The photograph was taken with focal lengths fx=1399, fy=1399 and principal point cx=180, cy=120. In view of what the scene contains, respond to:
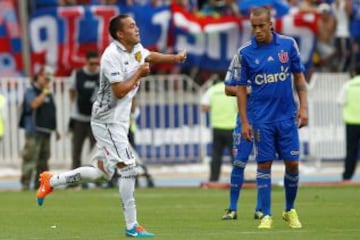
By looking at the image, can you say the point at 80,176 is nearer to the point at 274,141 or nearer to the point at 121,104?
the point at 121,104

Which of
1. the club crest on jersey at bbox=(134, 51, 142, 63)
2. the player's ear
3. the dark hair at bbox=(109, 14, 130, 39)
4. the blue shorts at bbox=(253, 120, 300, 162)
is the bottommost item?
the blue shorts at bbox=(253, 120, 300, 162)

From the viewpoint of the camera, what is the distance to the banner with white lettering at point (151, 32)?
29.8m

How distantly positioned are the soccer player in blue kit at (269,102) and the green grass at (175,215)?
0.75m

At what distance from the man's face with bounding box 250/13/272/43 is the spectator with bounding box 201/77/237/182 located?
1022 cm

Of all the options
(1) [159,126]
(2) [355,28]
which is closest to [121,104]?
(1) [159,126]

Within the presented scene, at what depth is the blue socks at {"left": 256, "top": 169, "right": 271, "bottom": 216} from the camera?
50.7 feet

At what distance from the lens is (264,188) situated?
15.6 meters

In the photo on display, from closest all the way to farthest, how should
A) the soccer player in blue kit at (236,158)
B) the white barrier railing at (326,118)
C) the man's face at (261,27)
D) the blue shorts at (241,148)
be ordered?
the man's face at (261,27) < the soccer player in blue kit at (236,158) < the blue shorts at (241,148) < the white barrier railing at (326,118)

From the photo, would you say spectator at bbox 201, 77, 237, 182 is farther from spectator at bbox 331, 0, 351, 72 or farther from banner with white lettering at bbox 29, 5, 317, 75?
spectator at bbox 331, 0, 351, 72

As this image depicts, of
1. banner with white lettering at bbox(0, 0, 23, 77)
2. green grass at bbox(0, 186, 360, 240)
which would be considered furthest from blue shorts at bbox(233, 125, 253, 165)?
banner with white lettering at bbox(0, 0, 23, 77)

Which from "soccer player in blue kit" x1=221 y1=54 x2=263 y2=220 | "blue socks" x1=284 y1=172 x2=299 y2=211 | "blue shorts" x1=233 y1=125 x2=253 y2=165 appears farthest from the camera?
"blue shorts" x1=233 y1=125 x2=253 y2=165

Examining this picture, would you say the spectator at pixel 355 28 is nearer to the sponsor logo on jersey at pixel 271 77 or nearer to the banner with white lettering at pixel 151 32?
the banner with white lettering at pixel 151 32

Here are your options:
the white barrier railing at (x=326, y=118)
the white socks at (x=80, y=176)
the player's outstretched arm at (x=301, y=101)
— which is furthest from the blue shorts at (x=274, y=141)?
the white barrier railing at (x=326, y=118)

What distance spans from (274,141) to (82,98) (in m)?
11.1
